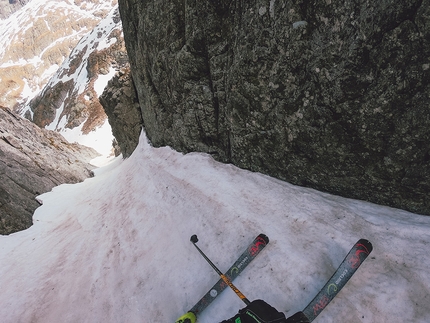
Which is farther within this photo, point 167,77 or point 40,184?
Result: point 40,184

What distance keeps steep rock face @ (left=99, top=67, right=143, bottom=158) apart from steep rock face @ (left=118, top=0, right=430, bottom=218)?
1119 cm

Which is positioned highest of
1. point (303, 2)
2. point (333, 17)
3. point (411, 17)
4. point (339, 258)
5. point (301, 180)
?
point (303, 2)

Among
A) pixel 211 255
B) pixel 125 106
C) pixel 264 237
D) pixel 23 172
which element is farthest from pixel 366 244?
pixel 23 172

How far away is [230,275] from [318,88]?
14.2ft

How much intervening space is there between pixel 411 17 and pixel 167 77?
28.3 feet

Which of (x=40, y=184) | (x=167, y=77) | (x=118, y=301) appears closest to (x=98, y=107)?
(x=40, y=184)

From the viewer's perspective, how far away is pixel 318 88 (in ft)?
16.7

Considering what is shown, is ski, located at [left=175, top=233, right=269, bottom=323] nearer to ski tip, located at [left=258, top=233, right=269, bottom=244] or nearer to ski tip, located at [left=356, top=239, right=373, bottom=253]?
ski tip, located at [left=258, top=233, right=269, bottom=244]

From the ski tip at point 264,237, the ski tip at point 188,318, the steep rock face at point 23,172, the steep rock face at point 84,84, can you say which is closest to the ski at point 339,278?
the ski tip at point 264,237

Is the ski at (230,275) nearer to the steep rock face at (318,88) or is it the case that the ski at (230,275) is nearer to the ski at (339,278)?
the ski at (339,278)

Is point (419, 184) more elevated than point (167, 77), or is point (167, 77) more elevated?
point (167, 77)

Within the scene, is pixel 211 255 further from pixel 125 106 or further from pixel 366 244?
pixel 125 106

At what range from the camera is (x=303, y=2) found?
15.9 feet

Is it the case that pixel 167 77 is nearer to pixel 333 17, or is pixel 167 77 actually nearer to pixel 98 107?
pixel 333 17
